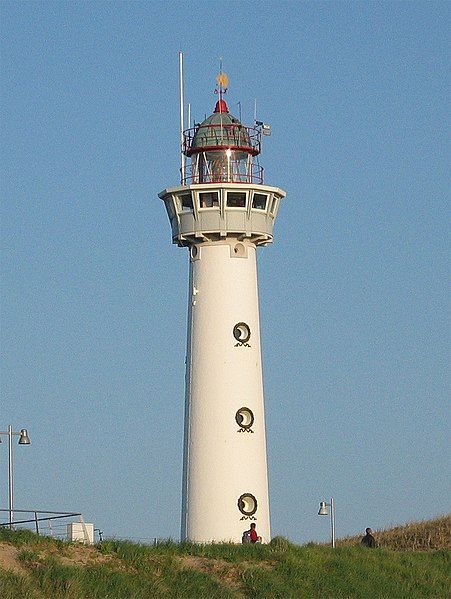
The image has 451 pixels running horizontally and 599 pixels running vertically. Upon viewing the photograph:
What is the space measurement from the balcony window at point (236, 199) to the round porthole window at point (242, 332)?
4.08m

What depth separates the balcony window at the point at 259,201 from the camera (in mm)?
60938

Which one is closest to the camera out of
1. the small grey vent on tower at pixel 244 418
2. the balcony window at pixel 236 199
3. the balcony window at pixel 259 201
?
the small grey vent on tower at pixel 244 418

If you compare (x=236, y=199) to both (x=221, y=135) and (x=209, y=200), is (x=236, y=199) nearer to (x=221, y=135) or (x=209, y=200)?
(x=209, y=200)

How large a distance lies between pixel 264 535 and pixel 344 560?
21.7ft

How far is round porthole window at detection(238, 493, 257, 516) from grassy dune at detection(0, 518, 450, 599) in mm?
4205

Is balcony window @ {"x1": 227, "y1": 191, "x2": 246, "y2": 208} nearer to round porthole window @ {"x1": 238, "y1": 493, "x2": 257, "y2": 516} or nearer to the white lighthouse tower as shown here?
the white lighthouse tower

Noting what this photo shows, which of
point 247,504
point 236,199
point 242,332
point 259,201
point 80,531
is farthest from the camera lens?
point 259,201

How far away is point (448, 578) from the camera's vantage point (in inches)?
2136

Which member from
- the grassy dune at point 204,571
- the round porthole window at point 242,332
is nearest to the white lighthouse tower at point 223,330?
the round porthole window at point 242,332

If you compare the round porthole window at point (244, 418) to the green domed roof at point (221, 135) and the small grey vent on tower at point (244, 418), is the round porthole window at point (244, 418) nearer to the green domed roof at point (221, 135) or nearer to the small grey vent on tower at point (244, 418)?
the small grey vent on tower at point (244, 418)

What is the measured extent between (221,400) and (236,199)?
6.95 m

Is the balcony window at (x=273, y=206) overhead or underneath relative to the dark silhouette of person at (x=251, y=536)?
overhead

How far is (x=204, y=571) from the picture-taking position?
48219 millimetres

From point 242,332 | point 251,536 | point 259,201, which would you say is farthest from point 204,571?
point 259,201
